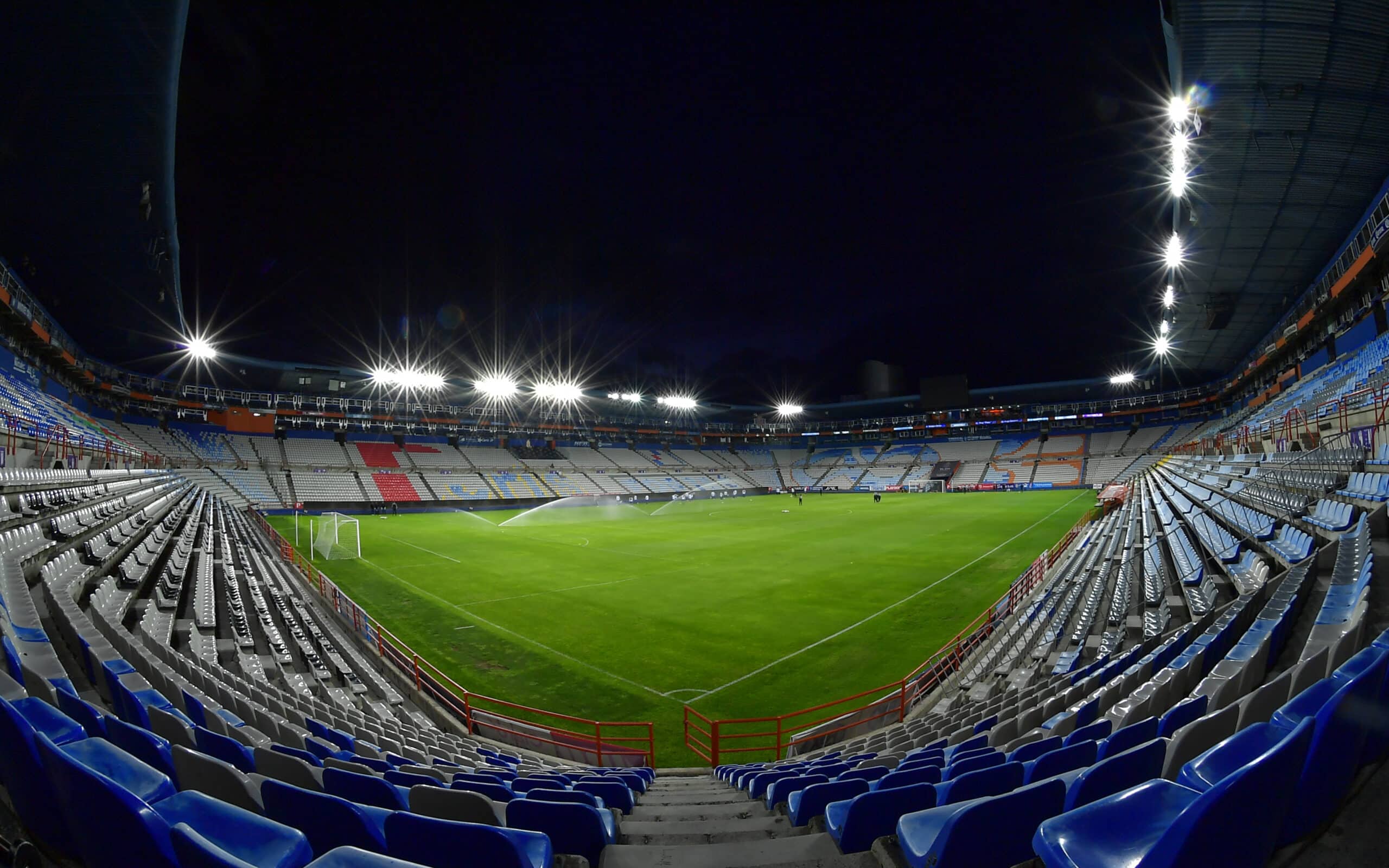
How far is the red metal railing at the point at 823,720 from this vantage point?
9008 millimetres

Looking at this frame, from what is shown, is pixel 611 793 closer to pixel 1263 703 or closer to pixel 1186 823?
pixel 1263 703

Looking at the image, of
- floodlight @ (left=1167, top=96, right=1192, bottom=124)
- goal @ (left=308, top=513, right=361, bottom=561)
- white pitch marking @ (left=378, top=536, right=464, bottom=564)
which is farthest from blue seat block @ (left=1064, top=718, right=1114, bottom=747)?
goal @ (left=308, top=513, right=361, bottom=561)

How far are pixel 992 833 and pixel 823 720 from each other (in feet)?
31.0

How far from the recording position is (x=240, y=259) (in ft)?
96.2

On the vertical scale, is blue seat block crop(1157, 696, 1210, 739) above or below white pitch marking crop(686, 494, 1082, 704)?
above

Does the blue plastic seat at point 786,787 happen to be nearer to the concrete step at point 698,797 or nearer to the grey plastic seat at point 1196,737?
the concrete step at point 698,797

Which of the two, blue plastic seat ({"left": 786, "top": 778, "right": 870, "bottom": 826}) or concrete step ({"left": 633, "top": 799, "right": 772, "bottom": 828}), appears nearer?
blue plastic seat ({"left": 786, "top": 778, "right": 870, "bottom": 826})

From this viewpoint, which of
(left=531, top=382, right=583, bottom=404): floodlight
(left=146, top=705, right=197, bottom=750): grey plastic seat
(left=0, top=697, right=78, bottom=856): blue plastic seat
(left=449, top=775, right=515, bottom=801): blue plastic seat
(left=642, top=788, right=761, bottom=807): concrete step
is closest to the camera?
(left=0, top=697, right=78, bottom=856): blue plastic seat

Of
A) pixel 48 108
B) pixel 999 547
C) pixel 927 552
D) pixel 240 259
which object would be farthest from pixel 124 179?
pixel 999 547

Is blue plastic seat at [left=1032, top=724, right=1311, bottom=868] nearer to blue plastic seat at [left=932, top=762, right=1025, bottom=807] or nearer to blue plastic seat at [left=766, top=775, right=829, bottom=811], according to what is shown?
blue plastic seat at [left=932, top=762, right=1025, bottom=807]

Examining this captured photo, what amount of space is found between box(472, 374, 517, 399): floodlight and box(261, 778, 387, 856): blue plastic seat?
66098 mm

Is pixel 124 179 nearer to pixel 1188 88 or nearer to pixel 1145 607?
pixel 1145 607

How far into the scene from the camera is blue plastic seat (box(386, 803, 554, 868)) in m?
1.79

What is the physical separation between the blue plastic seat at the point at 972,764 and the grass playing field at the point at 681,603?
6302mm
